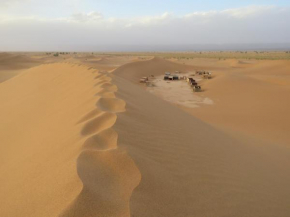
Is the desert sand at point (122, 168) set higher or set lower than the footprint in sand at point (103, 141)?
lower

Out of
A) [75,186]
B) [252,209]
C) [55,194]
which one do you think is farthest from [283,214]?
[55,194]

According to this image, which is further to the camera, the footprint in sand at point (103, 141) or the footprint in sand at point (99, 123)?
the footprint in sand at point (99, 123)

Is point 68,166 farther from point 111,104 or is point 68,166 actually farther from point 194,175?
point 111,104

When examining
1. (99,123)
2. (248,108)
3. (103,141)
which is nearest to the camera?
(103,141)

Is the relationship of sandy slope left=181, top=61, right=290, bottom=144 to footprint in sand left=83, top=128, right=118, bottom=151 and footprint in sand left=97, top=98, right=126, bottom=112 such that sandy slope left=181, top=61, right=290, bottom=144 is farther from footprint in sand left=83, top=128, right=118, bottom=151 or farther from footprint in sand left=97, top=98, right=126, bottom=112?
footprint in sand left=83, top=128, right=118, bottom=151

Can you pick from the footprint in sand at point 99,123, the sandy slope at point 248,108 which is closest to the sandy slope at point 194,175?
the footprint in sand at point 99,123

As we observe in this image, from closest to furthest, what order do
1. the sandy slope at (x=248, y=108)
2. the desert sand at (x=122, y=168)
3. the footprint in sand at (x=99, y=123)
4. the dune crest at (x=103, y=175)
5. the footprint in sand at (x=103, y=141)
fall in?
the dune crest at (x=103, y=175), the desert sand at (x=122, y=168), the footprint in sand at (x=103, y=141), the footprint in sand at (x=99, y=123), the sandy slope at (x=248, y=108)

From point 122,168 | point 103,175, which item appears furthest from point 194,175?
point 103,175

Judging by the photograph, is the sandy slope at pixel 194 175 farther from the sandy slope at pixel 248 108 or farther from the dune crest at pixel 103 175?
the sandy slope at pixel 248 108
